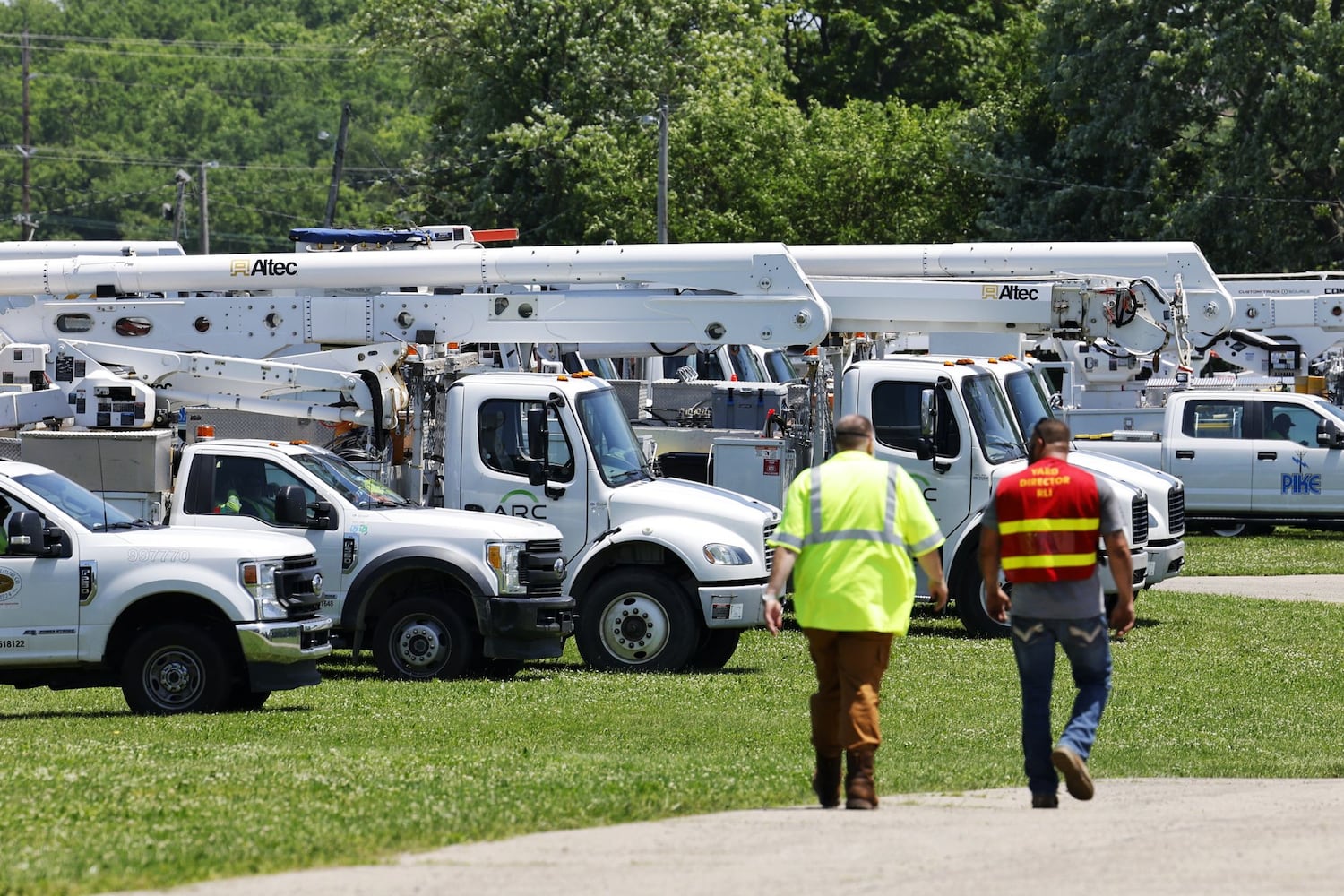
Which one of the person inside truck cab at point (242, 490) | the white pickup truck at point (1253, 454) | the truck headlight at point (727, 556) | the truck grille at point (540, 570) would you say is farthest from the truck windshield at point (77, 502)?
the white pickup truck at point (1253, 454)

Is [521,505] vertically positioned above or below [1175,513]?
above

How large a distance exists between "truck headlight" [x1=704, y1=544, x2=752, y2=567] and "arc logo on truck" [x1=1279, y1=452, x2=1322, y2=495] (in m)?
13.0

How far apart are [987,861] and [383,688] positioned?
293 inches

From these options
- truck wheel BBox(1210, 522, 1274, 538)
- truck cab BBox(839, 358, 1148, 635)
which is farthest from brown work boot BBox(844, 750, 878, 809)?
truck wheel BBox(1210, 522, 1274, 538)

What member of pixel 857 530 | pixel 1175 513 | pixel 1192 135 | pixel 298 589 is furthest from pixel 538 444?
pixel 1192 135

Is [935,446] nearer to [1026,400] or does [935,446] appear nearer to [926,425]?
[926,425]

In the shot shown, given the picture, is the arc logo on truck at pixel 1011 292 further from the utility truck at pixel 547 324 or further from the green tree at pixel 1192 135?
the green tree at pixel 1192 135

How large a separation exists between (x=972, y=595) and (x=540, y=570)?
4.47 meters

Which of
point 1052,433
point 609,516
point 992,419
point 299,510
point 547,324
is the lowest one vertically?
point 609,516

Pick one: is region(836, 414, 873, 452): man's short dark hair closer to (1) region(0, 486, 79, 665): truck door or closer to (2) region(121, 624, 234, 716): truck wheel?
(2) region(121, 624, 234, 716): truck wheel

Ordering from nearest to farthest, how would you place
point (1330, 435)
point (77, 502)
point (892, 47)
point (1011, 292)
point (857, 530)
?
point (857, 530) → point (77, 502) → point (1011, 292) → point (1330, 435) → point (892, 47)

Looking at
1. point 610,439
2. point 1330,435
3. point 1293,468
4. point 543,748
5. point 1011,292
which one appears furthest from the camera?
point 1293,468

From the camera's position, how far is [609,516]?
1578 centimetres

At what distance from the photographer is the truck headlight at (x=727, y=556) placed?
50.5 ft
